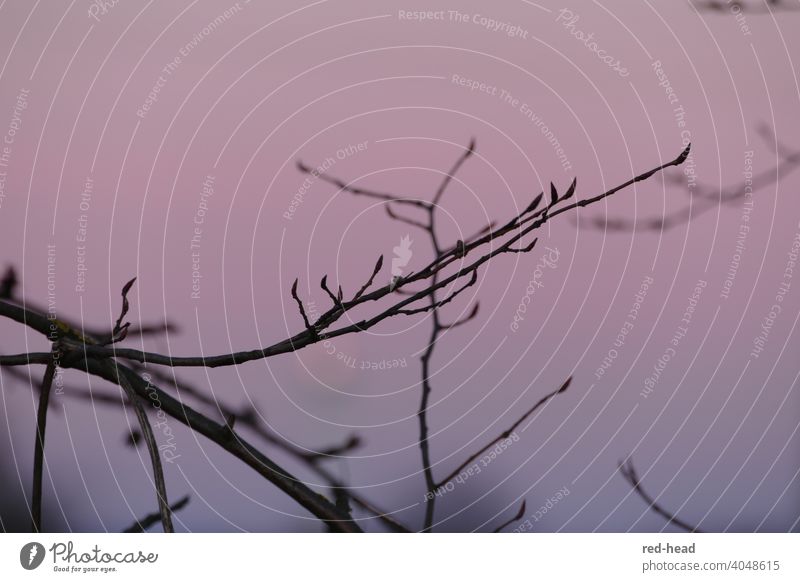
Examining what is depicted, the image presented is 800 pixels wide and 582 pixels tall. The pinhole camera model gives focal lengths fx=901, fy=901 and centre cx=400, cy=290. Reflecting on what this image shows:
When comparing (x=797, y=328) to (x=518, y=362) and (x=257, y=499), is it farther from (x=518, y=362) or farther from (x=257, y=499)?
(x=257, y=499)

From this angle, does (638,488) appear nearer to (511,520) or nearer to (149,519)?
(511,520)

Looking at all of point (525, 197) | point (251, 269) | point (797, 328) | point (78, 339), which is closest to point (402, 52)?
point (525, 197)

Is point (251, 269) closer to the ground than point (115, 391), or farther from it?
farther from it

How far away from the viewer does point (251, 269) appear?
4.41 ft

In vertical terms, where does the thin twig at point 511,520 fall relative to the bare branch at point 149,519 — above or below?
below

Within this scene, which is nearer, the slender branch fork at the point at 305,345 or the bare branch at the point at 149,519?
the slender branch fork at the point at 305,345

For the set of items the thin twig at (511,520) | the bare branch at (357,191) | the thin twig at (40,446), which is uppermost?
the bare branch at (357,191)

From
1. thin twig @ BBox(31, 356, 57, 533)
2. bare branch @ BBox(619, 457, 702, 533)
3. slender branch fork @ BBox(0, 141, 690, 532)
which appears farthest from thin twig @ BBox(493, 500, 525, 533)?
thin twig @ BBox(31, 356, 57, 533)

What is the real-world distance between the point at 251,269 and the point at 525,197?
0.42m

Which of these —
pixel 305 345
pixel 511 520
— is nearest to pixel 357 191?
pixel 305 345

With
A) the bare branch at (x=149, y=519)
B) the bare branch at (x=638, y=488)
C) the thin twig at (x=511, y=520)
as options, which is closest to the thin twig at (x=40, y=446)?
the bare branch at (x=149, y=519)

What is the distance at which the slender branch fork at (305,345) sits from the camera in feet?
3.37

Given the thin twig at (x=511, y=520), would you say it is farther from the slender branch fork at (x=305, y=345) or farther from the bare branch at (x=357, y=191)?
the bare branch at (x=357, y=191)

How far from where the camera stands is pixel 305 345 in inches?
40.3
